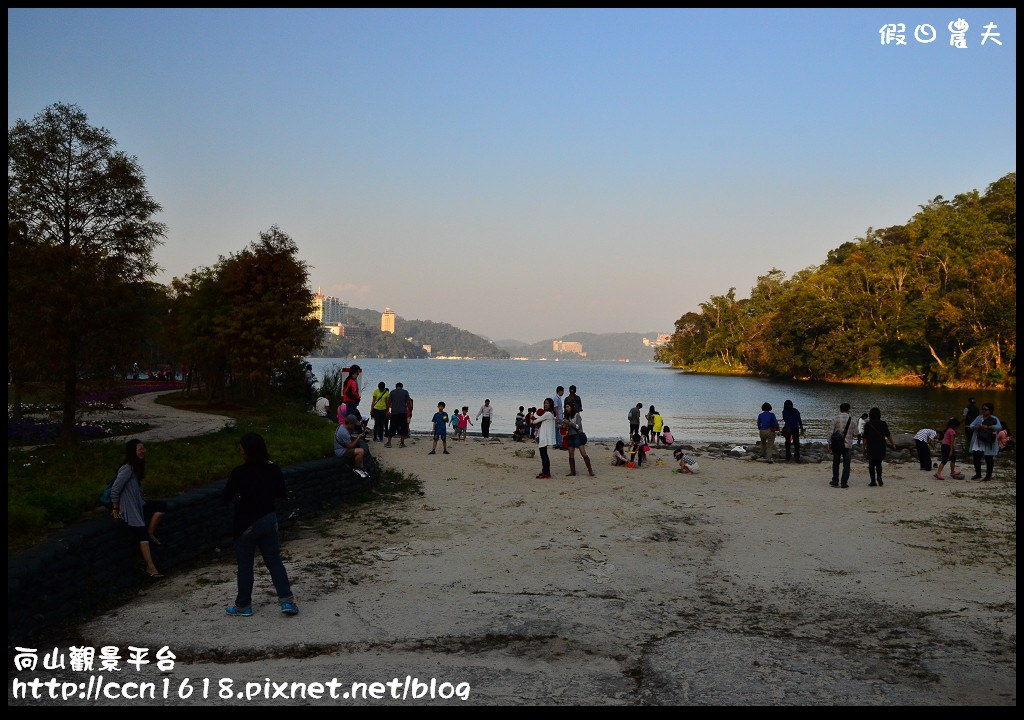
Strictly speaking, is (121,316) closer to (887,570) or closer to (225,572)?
(225,572)

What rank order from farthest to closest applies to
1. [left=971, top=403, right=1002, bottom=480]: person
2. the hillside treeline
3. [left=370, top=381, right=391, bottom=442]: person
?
the hillside treeline, [left=370, top=381, right=391, bottom=442]: person, [left=971, top=403, right=1002, bottom=480]: person

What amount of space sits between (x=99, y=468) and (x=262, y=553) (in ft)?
18.1

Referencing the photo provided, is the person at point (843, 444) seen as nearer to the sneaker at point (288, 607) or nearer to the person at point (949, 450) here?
the person at point (949, 450)

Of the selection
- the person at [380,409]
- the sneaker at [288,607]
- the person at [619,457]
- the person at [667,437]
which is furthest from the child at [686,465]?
the sneaker at [288,607]

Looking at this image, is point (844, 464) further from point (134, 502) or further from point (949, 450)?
point (134, 502)

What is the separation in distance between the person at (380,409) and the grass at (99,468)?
261cm

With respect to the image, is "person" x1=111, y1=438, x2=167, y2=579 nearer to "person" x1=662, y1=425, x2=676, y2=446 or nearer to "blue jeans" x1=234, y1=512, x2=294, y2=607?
"blue jeans" x1=234, y1=512, x2=294, y2=607

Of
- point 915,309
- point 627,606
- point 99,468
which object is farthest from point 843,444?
point 915,309

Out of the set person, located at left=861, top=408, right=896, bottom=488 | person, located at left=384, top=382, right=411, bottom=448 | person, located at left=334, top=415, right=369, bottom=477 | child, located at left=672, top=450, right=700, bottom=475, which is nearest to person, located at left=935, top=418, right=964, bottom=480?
person, located at left=861, top=408, right=896, bottom=488

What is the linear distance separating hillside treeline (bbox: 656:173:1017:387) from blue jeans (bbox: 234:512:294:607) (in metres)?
65.5

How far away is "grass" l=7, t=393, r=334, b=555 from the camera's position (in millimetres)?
7809

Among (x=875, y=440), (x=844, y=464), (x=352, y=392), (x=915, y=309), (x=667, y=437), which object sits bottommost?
(x=667, y=437)

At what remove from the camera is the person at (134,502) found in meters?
7.91

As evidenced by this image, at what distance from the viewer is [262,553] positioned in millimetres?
7059
